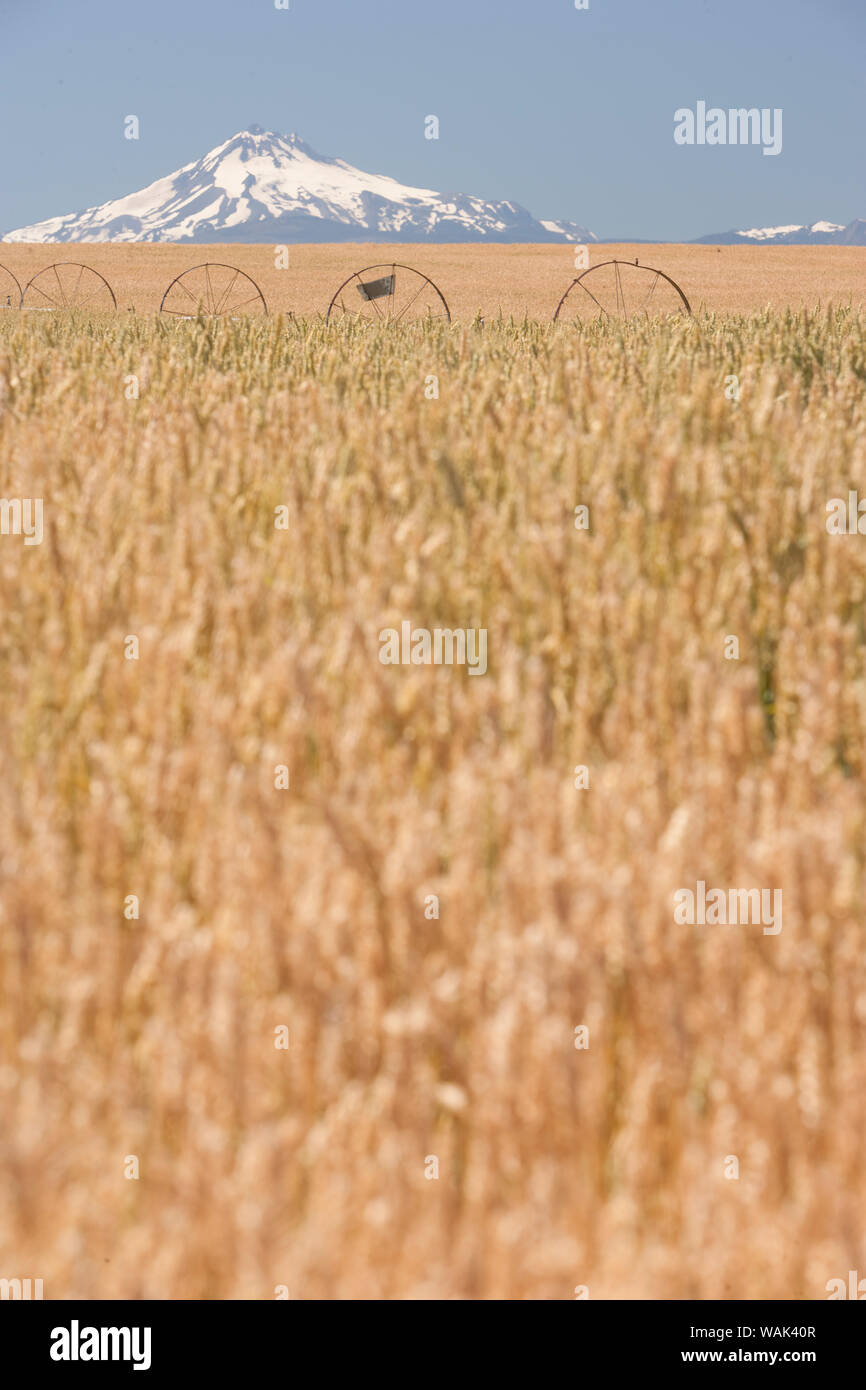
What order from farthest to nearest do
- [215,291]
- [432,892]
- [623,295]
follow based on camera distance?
[215,291], [623,295], [432,892]

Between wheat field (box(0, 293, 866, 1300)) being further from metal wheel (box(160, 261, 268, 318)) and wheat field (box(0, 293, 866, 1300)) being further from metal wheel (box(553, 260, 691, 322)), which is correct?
metal wheel (box(160, 261, 268, 318))

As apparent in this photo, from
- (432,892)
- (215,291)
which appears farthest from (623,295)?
(432,892)

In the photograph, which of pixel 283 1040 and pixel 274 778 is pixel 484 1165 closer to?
pixel 283 1040

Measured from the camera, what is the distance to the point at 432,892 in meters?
1.37

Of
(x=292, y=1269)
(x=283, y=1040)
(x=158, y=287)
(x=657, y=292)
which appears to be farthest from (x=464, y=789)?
(x=158, y=287)

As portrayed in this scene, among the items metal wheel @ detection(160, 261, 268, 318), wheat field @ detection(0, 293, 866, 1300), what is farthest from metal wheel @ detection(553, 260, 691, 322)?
wheat field @ detection(0, 293, 866, 1300)

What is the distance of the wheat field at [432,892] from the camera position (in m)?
0.97

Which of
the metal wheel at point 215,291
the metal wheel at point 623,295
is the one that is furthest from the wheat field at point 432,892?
the metal wheel at point 215,291

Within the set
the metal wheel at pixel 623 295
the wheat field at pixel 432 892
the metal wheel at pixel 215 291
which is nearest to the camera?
the wheat field at pixel 432 892

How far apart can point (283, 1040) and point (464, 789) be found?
1.16 ft

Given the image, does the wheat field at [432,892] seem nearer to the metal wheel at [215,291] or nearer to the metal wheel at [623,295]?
the metal wheel at [623,295]

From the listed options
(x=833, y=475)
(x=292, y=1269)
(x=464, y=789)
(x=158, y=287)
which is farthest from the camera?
(x=158, y=287)

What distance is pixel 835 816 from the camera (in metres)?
1.43

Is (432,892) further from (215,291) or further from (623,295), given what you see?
(215,291)
